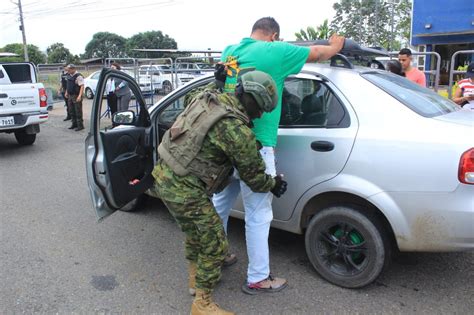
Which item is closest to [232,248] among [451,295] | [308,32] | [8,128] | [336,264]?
[336,264]

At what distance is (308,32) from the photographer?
24.7 metres

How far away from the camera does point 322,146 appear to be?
2971 mm

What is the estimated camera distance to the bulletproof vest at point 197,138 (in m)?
2.36

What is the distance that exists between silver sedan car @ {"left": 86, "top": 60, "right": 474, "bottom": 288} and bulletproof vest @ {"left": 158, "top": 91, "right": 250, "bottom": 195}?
0.81m

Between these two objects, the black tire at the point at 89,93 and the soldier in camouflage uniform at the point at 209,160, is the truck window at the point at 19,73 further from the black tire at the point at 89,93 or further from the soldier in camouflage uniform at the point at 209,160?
the black tire at the point at 89,93

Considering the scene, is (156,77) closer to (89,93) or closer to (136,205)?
(89,93)

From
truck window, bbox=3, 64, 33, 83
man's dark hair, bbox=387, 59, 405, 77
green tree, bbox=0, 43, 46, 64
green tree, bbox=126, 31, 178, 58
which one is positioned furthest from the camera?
green tree, bbox=126, 31, 178, 58

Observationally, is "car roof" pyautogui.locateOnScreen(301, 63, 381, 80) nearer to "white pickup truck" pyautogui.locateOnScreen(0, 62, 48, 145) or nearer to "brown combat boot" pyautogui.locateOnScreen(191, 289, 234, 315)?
"brown combat boot" pyautogui.locateOnScreen(191, 289, 234, 315)

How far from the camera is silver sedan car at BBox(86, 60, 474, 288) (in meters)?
2.60

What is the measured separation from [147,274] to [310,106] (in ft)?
5.85

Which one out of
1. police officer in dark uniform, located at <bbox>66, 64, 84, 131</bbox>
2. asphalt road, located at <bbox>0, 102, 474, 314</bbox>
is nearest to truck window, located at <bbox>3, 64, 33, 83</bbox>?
police officer in dark uniform, located at <bbox>66, 64, 84, 131</bbox>

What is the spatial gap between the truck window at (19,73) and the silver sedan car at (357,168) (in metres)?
6.14

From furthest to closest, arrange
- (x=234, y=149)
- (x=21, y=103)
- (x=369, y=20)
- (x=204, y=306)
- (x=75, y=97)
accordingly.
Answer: (x=369, y=20), (x=75, y=97), (x=21, y=103), (x=204, y=306), (x=234, y=149)

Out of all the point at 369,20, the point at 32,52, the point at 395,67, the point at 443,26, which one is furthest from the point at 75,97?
the point at 32,52
